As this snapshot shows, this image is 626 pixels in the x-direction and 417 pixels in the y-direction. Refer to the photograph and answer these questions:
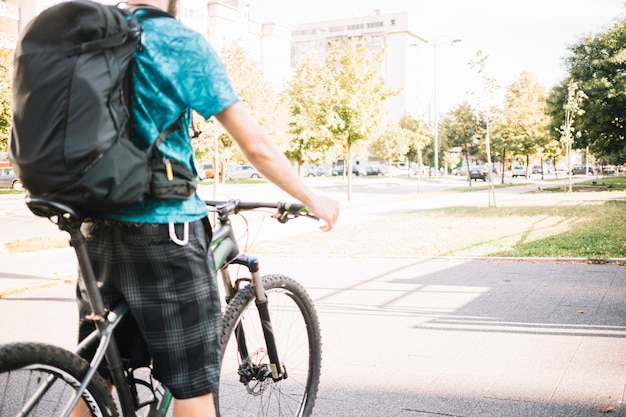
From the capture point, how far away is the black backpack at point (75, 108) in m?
1.65

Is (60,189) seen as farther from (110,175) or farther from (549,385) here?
(549,385)

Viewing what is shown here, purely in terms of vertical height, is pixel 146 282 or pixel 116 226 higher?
pixel 116 226

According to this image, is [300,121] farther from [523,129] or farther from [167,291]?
[167,291]

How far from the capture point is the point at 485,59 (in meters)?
21.9

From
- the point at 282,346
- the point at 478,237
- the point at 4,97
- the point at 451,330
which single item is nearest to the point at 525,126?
the point at 4,97

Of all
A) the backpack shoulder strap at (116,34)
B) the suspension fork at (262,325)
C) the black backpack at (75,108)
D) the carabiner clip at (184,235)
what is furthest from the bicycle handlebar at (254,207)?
the backpack shoulder strap at (116,34)

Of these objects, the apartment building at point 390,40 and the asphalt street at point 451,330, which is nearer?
the asphalt street at point 451,330

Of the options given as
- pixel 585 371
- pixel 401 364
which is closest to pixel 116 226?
pixel 401 364

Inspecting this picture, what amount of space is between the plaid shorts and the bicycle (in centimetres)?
10

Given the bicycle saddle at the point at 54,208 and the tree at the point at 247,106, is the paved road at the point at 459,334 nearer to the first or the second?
the bicycle saddle at the point at 54,208

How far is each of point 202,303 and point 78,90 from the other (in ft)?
2.49

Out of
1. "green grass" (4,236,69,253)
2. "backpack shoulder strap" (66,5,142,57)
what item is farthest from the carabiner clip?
"green grass" (4,236,69,253)

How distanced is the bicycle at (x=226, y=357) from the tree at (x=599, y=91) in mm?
32480

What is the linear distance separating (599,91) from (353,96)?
645 inches
